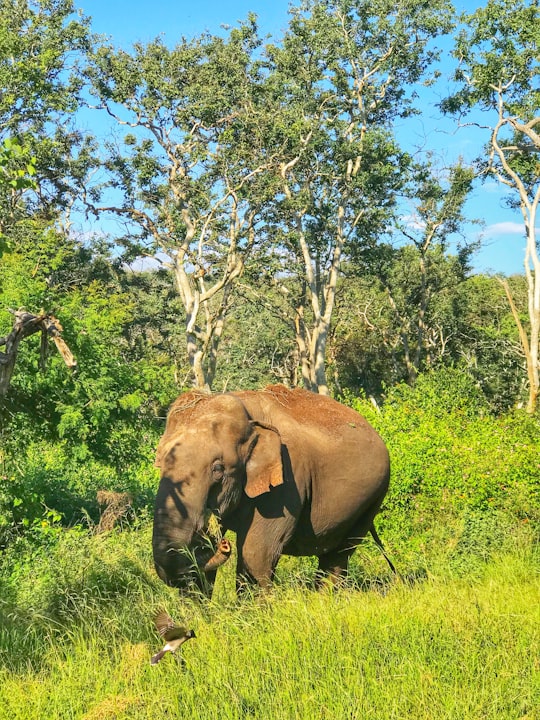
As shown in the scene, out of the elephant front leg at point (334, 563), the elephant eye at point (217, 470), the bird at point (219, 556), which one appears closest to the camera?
the bird at point (219, 556)

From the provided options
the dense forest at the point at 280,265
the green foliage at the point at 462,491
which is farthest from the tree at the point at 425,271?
the green foliage at the point at 462,491

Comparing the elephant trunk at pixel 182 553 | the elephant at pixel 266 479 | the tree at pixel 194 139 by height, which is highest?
the tree at pixel 194 139

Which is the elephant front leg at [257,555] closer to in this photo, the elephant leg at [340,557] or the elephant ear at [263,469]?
the elephant ear at [263,469]

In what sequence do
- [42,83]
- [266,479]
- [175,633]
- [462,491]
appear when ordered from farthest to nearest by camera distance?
[42,83] < [462,491] < [266,479] < [175,633]

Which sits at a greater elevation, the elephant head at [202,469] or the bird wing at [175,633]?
the elephant head at [202,469]

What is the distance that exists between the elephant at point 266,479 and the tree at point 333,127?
16.5 metres

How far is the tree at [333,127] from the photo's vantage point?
23.4 m

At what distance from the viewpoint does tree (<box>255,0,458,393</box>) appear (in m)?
23.4

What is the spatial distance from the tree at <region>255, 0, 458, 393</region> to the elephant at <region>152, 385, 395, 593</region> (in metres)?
16.5

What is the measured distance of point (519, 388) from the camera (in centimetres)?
3275

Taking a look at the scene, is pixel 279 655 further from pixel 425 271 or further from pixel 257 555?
pixel 425 271

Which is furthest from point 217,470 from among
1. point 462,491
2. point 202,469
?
point 462,491

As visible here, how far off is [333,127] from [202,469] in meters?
20.4

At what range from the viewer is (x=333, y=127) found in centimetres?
2442
